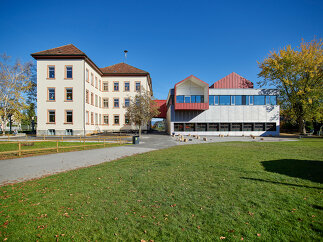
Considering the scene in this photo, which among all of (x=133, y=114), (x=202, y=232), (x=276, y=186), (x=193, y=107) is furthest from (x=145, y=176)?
(x=193, y=107)

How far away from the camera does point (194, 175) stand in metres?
6.39

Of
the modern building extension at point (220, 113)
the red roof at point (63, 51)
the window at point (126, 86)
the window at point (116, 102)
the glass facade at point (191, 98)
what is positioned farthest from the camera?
the window at point (116, 102)

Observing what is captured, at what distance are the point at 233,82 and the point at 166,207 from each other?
39.0 metres

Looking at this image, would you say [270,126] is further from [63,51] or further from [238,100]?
[63,51]

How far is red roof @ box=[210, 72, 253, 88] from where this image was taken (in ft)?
123

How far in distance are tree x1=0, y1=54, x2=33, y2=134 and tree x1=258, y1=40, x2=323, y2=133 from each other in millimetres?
52922

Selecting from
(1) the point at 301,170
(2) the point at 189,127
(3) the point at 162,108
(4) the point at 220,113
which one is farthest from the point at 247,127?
(1) the point at 301,170

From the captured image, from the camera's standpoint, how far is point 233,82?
3766cm

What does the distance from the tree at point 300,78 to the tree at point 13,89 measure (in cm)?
5292

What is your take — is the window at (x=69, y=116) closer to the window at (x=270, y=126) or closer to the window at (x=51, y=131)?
the window at (x=51, y=131)

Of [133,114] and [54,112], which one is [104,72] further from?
[133,114]

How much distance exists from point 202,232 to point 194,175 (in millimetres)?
3387

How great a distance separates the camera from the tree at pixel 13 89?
3186cm

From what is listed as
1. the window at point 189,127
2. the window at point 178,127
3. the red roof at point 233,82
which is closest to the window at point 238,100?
the red roof at point 233,82
